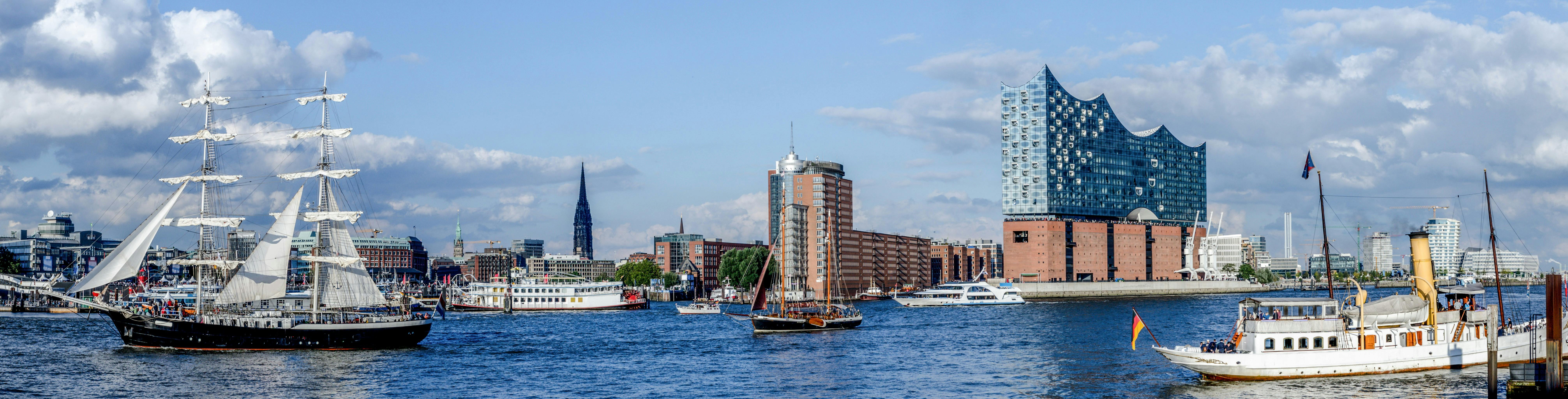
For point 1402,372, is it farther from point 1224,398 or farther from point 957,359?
point 957,359

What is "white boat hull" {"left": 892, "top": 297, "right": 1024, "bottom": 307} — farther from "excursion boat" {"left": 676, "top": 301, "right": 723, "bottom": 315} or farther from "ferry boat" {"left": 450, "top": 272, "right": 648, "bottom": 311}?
"ferry boat" {"left": 450, "top": 272, "right": 648, "bottom": 311}

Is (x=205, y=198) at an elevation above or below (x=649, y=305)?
above

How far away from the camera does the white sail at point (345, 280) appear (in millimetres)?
79125

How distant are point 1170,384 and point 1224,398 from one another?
531 cm

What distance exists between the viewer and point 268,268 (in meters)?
77.3

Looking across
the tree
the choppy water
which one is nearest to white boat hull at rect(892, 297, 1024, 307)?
the choppy water

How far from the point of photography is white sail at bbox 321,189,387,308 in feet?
260

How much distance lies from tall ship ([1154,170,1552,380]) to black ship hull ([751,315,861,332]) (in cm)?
4427

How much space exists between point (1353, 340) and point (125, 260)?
70.8 meters

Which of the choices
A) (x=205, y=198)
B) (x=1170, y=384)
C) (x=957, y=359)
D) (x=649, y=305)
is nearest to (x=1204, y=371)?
(x=1170, y=384)

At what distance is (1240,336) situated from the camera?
5041 cm

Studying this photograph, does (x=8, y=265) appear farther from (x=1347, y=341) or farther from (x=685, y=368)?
(x=1347, y=341)

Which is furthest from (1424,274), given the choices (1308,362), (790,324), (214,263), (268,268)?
(214,263)

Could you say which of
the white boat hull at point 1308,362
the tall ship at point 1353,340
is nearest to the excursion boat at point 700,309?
the tall ship at point 1353,340
